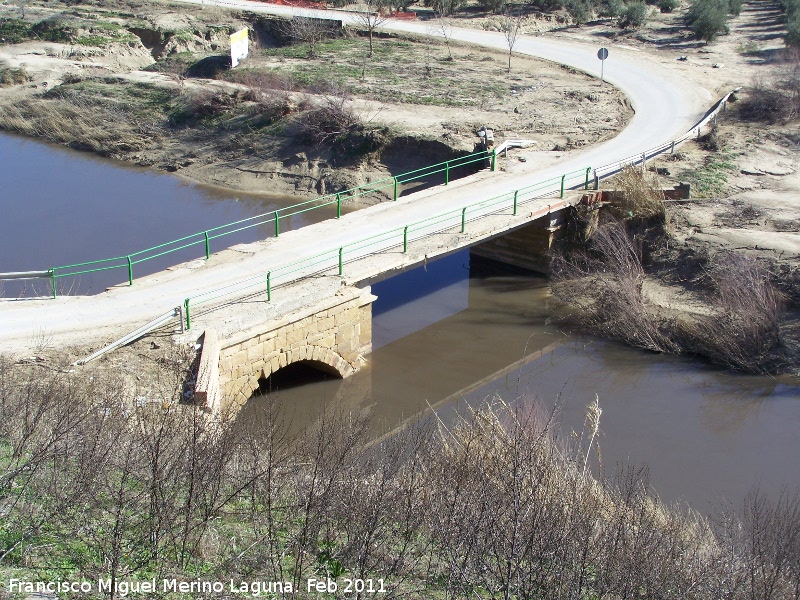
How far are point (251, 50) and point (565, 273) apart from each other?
80.5ft

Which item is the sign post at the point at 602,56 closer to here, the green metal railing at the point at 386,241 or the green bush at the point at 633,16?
the green bush at the point at 633,16

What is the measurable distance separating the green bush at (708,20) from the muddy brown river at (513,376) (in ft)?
71.5

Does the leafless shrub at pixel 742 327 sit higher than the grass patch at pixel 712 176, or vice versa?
the grass patch at pixel 712 176

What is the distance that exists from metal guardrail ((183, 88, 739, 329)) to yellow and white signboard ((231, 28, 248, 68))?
1775cm

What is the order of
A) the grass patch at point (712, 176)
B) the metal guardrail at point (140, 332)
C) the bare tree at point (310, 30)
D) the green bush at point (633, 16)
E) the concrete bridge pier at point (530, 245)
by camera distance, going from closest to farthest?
the metal guardrail at point (140, 332)
the concrete bridge pier at point (530, 245)
the grass patch at point (712, 176)
the bare tree at point (310, 30)
the green bush at point (633, 16)

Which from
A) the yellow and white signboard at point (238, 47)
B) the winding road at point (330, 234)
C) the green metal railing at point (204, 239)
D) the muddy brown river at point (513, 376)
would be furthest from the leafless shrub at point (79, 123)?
the winding road at point (330, 234)

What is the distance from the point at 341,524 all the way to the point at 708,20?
38.1 meters

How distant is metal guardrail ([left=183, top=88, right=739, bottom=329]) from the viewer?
1952 cm

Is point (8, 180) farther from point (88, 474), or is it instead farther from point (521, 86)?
point (88, 474)

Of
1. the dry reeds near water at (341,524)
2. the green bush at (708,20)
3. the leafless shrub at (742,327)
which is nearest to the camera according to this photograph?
the dry reeds near water at (341,524)

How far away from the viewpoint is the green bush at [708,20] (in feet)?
140

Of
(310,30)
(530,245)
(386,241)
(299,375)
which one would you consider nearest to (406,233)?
(386,241)

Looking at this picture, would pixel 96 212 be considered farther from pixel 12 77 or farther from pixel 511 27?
pixel 511 27

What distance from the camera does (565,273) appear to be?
25891 millimetres
